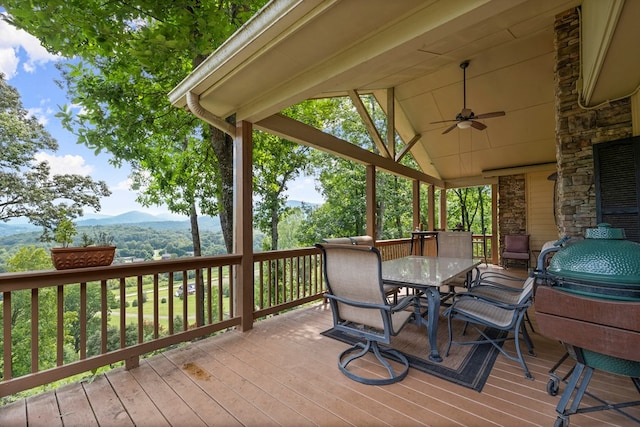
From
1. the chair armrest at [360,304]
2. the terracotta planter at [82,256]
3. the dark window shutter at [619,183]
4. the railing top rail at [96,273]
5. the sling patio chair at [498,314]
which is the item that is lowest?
the sling patio chair at [498,314]

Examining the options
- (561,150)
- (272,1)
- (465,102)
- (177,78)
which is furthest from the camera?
(465,102)

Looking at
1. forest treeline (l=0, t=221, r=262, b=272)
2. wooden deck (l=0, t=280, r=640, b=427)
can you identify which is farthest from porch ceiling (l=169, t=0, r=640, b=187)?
wooden deck (l=0, t=280, r=640, b=427)

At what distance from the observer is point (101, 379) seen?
7.61ft

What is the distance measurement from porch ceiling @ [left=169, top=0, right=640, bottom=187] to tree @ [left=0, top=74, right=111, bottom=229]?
4786 millimetres

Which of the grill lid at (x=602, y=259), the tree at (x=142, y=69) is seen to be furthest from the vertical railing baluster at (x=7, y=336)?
the grill lid at (x=602, y=259)

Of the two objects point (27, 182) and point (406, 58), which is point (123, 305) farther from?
point (27, 182)

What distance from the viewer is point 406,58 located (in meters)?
2.68

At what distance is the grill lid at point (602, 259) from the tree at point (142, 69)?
408cm

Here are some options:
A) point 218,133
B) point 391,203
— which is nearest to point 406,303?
point 218,133

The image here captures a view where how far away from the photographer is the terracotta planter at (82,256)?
2.18 meters

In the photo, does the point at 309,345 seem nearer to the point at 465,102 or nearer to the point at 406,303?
the point at 406,303

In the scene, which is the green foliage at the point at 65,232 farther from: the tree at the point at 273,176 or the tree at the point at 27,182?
the tree at the point at 273,176

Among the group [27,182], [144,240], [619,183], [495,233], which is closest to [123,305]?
[144,240]

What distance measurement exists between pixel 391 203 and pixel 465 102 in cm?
821
